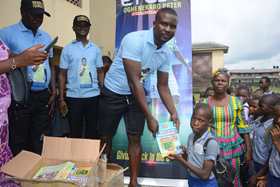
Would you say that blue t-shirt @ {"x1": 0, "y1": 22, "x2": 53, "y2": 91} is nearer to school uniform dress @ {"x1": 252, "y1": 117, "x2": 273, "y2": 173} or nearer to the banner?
the banner

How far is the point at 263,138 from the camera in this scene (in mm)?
3049

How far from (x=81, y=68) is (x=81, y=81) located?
0.49 ft

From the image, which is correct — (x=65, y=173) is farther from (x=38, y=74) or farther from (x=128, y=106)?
(x=38, y=74)

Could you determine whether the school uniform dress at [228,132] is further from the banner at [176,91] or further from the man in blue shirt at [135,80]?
the banner at [176,91]

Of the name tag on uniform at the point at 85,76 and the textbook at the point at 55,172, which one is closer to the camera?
the textbook at the point at 55,172

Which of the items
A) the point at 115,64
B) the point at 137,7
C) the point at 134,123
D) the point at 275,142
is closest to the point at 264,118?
the point at 275,142

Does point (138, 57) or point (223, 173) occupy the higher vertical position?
point (138, 57)

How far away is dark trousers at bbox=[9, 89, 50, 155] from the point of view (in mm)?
2867

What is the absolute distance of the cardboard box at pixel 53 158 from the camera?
224 cm

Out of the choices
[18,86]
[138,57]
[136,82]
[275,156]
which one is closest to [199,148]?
[275,156]

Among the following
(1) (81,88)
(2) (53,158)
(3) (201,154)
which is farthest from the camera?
(1) (81,88)

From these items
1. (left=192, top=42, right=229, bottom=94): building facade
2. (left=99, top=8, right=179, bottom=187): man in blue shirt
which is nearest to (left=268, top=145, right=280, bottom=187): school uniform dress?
(left=99, top=8, right=179, bottom=187): man in blue shirt

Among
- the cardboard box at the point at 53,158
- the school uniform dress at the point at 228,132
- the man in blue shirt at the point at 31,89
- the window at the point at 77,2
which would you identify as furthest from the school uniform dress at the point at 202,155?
the window at the point at 77,2

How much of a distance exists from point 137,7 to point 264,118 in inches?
82.8
